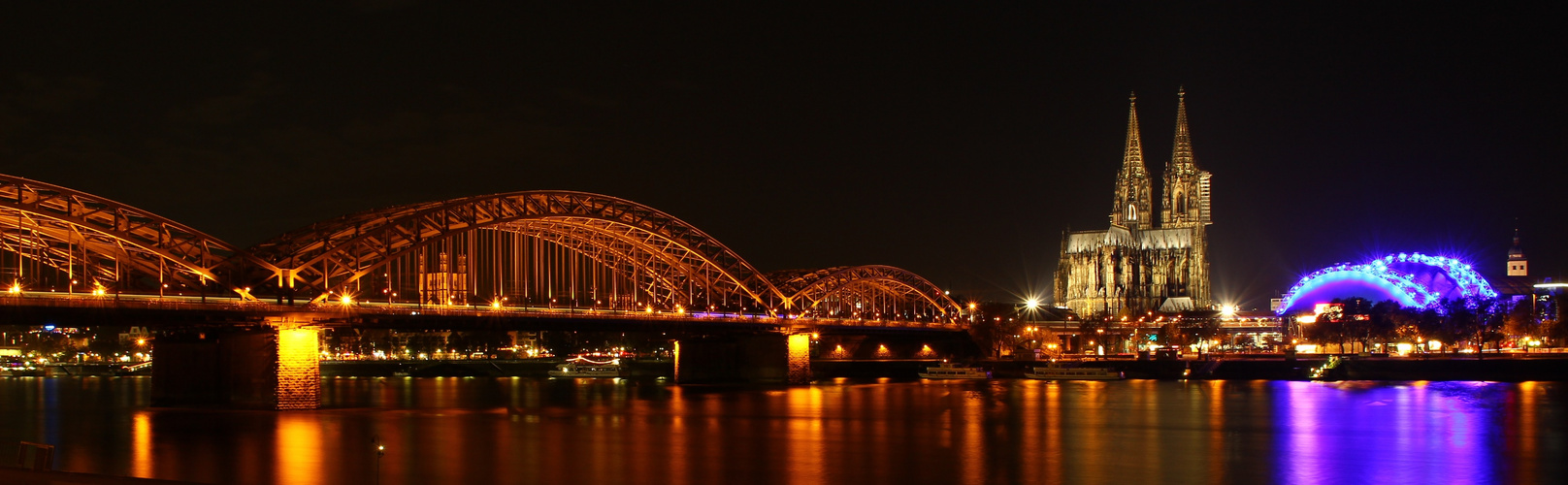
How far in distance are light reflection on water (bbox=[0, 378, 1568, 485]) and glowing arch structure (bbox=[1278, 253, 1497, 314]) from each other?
2695 inches

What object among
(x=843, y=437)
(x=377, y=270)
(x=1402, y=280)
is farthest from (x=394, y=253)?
(x=1402, y=280)

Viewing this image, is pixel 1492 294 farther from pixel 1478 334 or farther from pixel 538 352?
pixel 538 352

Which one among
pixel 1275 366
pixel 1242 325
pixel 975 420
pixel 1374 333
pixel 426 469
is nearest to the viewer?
pixel 426 469

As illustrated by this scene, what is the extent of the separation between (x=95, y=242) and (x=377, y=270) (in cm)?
1502

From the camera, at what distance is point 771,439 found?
52.6 metres

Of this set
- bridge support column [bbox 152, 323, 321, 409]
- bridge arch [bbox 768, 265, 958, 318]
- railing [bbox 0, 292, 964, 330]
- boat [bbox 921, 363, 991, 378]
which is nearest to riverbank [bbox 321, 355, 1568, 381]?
boat [bbox 921, 363, 991, 378]

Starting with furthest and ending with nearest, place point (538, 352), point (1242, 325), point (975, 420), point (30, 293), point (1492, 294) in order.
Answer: point (538, 352)
point (1242, 325)
point (1492, 294)
point (975, 420)
point (30, 293)

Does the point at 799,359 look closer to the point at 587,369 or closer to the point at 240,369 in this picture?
the point at 587,369

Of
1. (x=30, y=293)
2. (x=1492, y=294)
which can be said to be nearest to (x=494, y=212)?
(x=30, y=293)

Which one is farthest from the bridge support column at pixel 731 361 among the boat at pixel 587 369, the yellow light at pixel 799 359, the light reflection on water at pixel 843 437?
the boat at pixel 587 369

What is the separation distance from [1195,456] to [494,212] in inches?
1904

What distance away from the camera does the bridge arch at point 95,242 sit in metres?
60.0

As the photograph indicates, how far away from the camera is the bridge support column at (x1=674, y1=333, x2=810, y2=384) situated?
104500mm

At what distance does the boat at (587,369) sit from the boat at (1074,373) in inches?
1593
